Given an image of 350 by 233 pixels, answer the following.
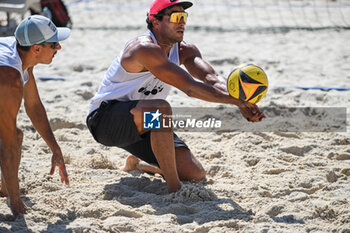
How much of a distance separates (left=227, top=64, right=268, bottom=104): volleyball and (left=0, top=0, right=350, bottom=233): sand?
1.99 feet

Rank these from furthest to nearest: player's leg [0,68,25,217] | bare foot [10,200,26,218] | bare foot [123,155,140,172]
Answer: bare foot [123,155,140,172], bare foot [10,200,26,218], player's leg [0,68,25,217]

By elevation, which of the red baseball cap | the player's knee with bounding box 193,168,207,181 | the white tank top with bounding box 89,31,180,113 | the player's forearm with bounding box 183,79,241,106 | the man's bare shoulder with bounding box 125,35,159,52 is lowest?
the player's knee with bounding box 193,168,207,181

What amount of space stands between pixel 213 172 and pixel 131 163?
0.60m

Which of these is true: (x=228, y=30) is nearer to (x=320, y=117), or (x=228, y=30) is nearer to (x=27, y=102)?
(x=320, y=117)

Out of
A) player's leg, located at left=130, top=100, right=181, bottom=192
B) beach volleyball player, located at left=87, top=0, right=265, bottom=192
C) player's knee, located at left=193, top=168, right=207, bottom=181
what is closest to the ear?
beach volleyball player, located at left=87, top=0, right=265, bottom=192

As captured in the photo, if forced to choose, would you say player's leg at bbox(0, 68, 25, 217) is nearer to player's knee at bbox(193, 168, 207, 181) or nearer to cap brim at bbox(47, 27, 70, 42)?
cap brim at bbox(47, 27, 70, 42)

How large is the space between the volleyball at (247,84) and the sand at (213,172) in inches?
23.9

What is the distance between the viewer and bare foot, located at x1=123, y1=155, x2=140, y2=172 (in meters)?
3.55

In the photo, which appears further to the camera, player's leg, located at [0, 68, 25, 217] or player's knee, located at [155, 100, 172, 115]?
player's knee, located at [155, 100, 172, 115]

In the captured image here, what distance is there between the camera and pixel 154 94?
11.3 ft

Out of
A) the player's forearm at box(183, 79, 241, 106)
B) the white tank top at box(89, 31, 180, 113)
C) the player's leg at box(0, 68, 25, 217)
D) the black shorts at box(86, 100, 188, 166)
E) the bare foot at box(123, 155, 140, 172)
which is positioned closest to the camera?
the player's leg at box(0, 68, 25, 217)

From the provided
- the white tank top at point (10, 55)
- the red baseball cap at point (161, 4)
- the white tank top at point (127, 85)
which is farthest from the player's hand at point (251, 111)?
the white tank top at point (10, 55)

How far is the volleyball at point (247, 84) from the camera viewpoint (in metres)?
3.03

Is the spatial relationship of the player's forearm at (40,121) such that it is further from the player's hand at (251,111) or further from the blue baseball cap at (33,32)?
the player's hand at (251,111)
